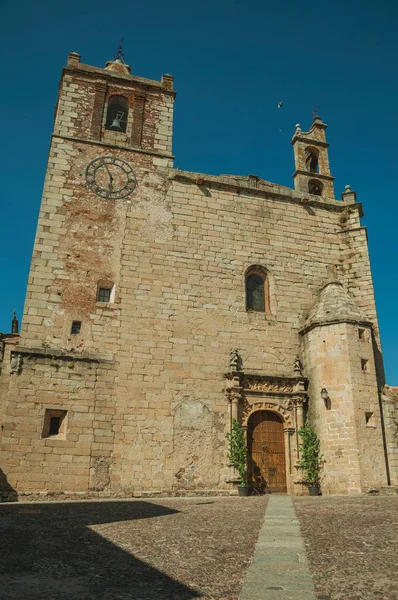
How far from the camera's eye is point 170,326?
12953 mm

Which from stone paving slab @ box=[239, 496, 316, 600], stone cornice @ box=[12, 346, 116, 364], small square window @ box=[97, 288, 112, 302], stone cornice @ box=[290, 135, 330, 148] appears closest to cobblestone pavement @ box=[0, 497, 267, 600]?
stone paving slab @ box=[239, 496, 316, 600]

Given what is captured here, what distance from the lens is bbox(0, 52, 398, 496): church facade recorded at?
451 inches

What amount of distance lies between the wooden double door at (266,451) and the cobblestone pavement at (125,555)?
17.1 ft

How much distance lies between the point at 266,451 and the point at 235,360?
2629 millimetres

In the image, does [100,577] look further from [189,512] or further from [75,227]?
[75,227]

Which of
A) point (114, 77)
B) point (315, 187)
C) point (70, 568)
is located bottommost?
point (70, 568)

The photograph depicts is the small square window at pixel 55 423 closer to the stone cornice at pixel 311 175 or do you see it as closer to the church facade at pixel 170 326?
the church facade at pixel 170 326

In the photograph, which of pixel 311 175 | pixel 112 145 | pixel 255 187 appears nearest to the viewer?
pixel 112 145

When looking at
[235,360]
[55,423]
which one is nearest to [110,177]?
[235,360]

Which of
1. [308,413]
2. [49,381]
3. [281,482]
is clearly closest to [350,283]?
[308,413]

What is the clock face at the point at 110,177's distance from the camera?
13953 millimetres

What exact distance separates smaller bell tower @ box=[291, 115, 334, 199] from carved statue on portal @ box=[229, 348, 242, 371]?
7073 mm

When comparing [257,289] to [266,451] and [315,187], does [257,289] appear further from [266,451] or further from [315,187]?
[315,187]

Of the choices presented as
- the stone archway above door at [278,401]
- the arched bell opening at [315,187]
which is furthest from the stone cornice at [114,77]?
the stone archway above door at [278,401]
